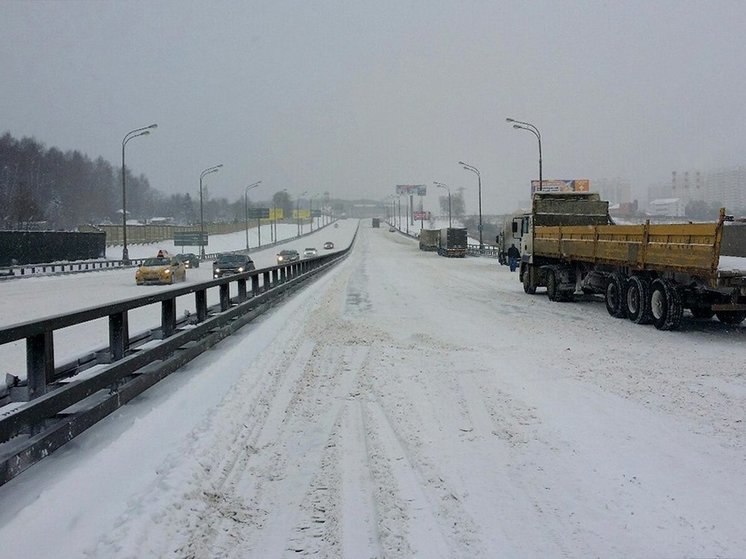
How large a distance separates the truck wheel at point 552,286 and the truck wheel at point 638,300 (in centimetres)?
477

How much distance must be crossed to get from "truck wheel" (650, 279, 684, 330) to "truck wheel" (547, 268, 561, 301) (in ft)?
20.6

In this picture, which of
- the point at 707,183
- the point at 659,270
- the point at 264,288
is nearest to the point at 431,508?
the point at 659,270

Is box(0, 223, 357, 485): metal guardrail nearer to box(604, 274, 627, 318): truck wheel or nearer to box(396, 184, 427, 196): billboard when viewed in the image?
box(604, 274, 627, 318): truck wheel

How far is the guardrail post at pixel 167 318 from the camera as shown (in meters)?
9.15

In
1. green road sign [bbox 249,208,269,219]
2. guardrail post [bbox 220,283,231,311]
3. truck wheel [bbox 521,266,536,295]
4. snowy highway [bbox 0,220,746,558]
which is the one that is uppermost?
green road sign [bbox 249,208,269,219]

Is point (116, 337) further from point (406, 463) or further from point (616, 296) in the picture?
point (616, 296)

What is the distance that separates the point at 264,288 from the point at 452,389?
11.7 metres

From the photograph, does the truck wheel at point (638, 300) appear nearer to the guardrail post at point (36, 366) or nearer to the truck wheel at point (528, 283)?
the truck wheel at point (528, 283)

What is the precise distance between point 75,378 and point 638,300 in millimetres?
12027

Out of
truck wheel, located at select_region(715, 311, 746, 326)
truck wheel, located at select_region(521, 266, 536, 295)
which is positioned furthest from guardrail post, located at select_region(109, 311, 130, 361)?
truck wheel, located at select_region(521, 266, 536, 295)

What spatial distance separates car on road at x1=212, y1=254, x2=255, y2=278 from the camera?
3697 centimetres

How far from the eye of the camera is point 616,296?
15961 millimetres

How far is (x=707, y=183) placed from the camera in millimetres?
131875

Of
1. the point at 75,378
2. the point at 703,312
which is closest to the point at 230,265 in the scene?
the point at 703,312
